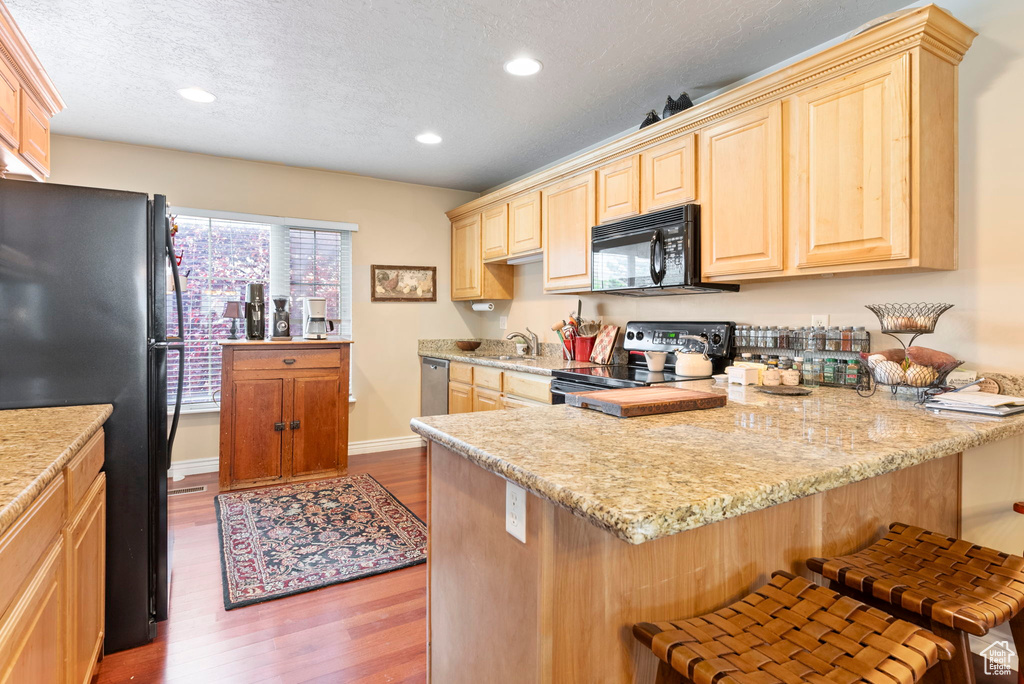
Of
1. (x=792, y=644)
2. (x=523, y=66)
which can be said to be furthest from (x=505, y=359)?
(x=792, y=644)

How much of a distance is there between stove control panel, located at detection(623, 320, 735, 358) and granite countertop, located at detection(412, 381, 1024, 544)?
3.77 ft

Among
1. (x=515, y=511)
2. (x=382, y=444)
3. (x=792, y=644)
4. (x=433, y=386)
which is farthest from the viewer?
(x=382, y=444)

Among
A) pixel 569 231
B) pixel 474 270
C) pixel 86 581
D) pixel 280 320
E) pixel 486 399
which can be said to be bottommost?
pixel 86 581

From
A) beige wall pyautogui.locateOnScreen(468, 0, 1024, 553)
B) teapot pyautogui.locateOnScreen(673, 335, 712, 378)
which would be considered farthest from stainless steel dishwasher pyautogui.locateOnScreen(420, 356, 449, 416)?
beige wall pyautogui.locateOnScreen(468, 0, 1024, 553)

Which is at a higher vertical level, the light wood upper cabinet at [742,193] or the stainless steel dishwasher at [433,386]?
the light wood upper cabinet at [742,193]

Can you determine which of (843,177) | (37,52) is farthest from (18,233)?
(843,177)

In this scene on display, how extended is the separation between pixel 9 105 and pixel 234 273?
235cm

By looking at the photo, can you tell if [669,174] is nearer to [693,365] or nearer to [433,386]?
[693,365]

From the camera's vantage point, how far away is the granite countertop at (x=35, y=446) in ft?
2.98

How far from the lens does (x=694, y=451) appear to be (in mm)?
1044

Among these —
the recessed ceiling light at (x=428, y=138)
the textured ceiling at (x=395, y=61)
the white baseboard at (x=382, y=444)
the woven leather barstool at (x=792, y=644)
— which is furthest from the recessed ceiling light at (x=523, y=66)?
Result: the white baseboard at (x=382, y=444)

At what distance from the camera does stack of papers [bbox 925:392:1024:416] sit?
141 centimetres

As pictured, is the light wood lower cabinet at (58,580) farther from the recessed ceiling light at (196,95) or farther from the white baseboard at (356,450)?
the white baseboard at (356,450)

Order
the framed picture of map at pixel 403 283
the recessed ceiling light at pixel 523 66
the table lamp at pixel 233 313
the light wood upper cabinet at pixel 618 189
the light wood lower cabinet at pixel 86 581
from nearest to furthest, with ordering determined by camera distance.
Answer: the light wood lower cabinet at pixel 86 581
the recessed ceiling light at pixel 523 66
the light wood upper cabinet at pixel 618 189
the table lamp at pixel 233 313
the framed picture of map at pixel 403 283
